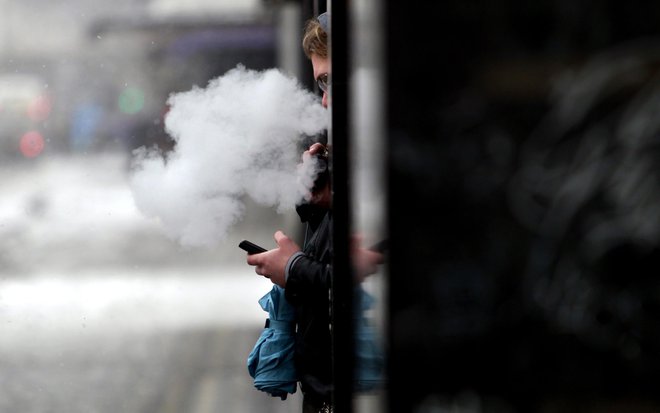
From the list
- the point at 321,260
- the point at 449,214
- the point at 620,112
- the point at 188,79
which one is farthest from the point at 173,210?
the point at 620,112

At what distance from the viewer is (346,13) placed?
5.00 ft

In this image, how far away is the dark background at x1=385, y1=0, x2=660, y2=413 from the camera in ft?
3.82

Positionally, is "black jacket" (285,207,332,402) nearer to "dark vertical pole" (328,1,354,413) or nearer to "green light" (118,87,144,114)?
"dark vertical pole" (328,1,354,413)

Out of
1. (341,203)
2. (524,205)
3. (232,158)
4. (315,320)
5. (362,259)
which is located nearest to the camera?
(524,205)

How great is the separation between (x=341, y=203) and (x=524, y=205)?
0.45 metres

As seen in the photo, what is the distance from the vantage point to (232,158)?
7.48 ft

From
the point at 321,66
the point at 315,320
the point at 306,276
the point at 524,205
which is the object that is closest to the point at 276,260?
the point at 306,276

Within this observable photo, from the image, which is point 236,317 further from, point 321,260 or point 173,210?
point 321,260

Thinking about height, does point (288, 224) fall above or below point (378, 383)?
above

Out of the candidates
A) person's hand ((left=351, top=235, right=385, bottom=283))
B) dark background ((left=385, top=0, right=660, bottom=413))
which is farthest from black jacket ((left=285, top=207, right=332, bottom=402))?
dark background ((left=385, top=0, right=660, bottom=413))

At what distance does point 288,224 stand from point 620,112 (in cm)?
227

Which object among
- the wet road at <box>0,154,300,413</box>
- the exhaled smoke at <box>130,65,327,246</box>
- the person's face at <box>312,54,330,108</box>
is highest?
the person's face at <box>312,54,330,108</box>

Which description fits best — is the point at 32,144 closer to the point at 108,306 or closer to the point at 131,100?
the point at 131,100

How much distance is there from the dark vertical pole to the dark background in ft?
1.13
